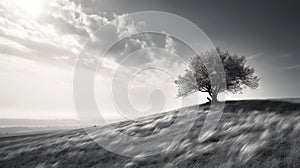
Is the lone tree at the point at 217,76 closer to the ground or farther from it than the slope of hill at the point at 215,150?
farther from it

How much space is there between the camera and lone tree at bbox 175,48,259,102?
39188mm

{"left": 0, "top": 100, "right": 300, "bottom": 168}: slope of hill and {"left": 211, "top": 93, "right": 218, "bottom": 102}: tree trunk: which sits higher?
{"left": 211, "top": 93, "right": 218, "bottom": 102}: tree trunk

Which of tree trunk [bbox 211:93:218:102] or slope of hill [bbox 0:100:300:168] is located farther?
tree trunk [bbox 211:93:218:102]

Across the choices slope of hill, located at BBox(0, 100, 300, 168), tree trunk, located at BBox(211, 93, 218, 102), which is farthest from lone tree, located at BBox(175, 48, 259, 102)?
slope of hill, located at BBox(0, 100, 300, 168)

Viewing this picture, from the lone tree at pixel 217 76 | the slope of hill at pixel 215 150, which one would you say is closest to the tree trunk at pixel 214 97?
the lone tree at pixel 217 76

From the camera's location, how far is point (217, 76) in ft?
128

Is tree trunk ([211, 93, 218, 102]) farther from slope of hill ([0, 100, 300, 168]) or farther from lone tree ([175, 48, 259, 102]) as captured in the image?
slope of hill ([0, 100, 300, 168])

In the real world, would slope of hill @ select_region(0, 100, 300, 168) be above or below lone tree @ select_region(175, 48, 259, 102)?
below

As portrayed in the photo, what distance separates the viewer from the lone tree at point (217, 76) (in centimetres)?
3919

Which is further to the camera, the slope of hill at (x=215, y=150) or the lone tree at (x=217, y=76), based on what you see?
the lone tree at (x=217, y=76)

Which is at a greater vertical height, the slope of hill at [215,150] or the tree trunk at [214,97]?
the tree trunk at [214,97]

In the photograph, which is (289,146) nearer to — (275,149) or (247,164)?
(275,149)

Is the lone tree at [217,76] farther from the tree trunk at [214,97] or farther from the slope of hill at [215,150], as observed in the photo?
the slope of hill at [215,150]

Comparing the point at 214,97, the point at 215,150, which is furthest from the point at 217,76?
the point at 215,150
